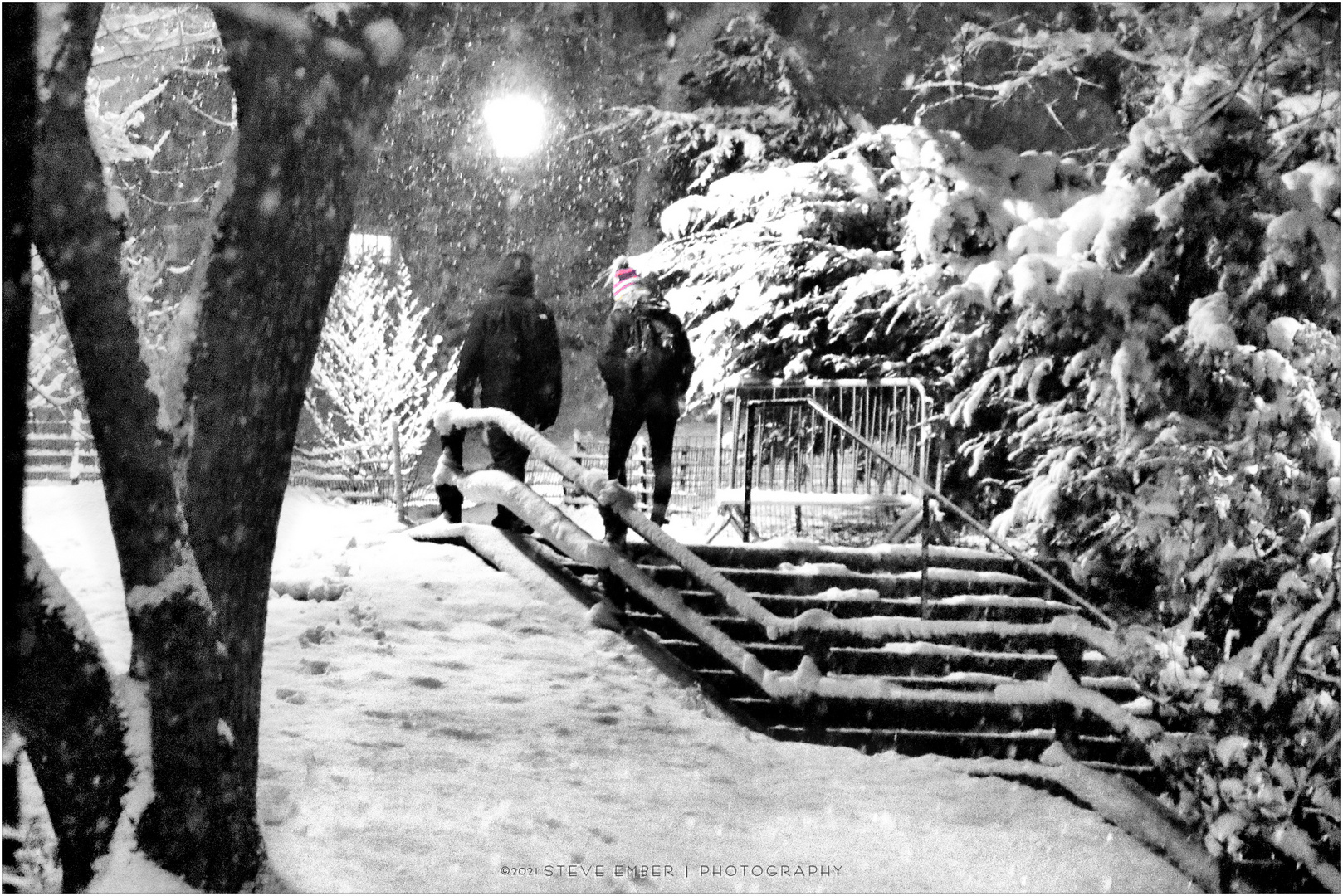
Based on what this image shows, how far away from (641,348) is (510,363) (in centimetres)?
86

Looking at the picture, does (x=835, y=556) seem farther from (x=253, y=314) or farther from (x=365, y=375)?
(x=365, y=375)

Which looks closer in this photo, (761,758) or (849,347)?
(761,758)

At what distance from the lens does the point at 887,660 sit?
724cm

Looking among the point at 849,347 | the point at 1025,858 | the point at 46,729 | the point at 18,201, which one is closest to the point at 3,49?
the point at 18,201

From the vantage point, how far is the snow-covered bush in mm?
5625

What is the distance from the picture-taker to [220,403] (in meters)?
3.59

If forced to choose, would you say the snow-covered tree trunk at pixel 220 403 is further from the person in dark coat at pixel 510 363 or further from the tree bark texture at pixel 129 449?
the person in dark coat at pixel 510 363

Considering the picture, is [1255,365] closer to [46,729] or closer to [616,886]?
[616,886]

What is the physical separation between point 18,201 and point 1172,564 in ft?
18.4

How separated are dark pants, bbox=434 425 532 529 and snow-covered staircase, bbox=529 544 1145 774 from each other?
503 mm

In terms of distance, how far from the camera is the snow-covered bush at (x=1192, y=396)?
18.5 feet

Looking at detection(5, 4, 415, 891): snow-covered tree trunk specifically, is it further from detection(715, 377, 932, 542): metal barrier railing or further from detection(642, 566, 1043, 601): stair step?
detection(715, 377, 932, 542): metal barrier railing

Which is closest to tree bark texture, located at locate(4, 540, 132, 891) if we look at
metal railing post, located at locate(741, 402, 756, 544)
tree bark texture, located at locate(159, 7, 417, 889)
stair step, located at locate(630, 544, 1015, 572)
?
tree bark texture, located at locate(159, 7, 417, 889)

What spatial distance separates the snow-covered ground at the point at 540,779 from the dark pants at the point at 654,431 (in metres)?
1.31
